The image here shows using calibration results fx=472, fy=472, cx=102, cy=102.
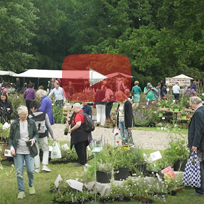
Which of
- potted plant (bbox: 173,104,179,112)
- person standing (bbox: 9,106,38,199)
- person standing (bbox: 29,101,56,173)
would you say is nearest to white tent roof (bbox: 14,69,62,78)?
potted plant (bbox: 173,104,179,112)

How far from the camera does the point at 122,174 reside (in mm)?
7457

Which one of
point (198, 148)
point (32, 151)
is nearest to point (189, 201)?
point (198, 148)

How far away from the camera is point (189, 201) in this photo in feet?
23.7

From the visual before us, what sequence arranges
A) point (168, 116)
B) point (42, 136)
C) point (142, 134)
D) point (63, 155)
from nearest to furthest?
point (42, 136), point (63, 155), point (142, 134), point (168, 116)

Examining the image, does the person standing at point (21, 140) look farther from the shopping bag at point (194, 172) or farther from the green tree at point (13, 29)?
the green tree at point (13, 29)

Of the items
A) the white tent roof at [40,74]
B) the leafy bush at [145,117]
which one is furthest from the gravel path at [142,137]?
the white tent roof at [40,74]

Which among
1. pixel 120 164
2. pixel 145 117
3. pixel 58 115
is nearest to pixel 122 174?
pixel 120 164

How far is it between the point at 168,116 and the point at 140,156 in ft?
37.4

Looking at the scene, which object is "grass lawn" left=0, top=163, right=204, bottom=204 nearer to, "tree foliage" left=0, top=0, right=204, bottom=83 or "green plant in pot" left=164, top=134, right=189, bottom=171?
"green plant in pot" left=164, top=134, right=189, bottom=171

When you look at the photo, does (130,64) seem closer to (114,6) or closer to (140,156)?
(114,6)
